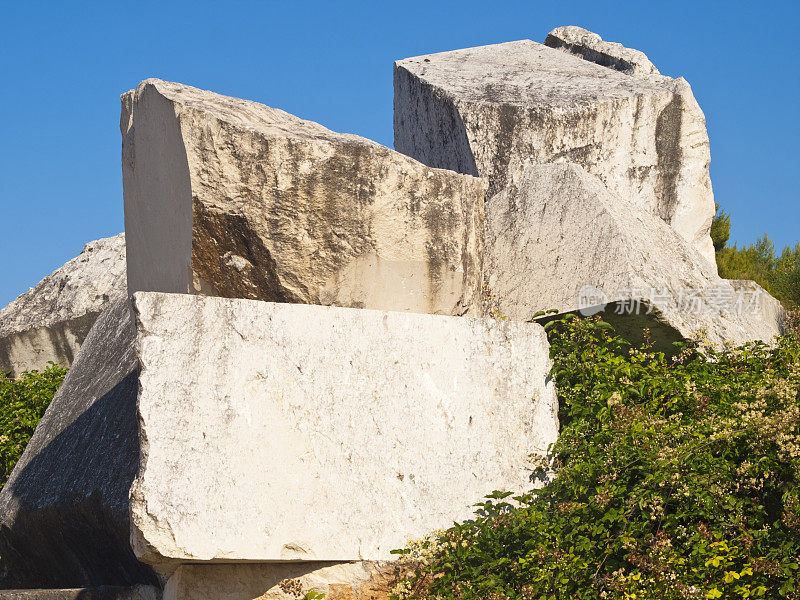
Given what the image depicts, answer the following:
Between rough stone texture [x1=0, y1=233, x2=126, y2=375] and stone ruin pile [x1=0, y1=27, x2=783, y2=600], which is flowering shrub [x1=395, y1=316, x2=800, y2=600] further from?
rough stone texture [x1=0, y1=233, x2=126, y2=375]

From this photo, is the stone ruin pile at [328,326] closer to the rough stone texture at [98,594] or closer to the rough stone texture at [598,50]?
the rough stone texture at [98,594]

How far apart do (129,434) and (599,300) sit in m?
2.66

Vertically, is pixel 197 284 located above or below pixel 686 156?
below

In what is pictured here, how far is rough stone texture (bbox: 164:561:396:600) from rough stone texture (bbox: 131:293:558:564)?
0.10 metres

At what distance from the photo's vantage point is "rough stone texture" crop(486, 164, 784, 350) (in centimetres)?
465

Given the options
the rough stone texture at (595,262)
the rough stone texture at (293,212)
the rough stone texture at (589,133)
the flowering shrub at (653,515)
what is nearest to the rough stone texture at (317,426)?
the flowering shrub at (653,515)

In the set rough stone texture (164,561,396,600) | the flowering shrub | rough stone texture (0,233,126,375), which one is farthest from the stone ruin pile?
rough stone texture (0,233,126,375)

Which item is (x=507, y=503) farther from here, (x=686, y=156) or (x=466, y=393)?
(x=686, y=156)

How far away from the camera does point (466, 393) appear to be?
401 centimetres

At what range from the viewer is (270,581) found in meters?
3.49

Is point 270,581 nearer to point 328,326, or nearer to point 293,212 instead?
point 328,326

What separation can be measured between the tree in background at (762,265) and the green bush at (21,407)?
6975 millimetres

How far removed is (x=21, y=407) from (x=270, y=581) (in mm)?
3983

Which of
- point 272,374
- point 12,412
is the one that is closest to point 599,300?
point 272,374
